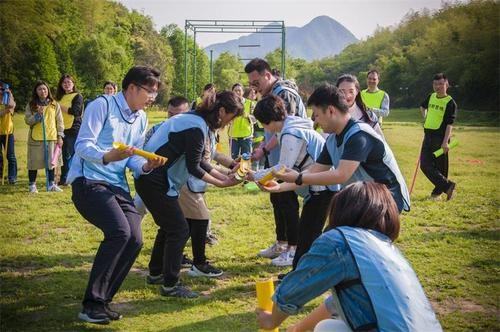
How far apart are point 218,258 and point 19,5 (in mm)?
32310

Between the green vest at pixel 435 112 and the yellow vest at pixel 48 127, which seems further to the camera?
the yellow vest at pixel 48 127

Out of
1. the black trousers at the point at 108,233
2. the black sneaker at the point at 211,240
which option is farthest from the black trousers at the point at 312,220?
the black sneaker at the point at 211,240

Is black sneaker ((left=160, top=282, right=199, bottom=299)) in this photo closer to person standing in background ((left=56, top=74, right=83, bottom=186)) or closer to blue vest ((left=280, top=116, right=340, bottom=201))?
blue vest ((left=280, top=116, right=340, bottom=201))

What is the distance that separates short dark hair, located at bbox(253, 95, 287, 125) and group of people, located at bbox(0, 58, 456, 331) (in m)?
0.01

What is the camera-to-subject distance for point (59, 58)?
44781mm

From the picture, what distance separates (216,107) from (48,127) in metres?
6.27

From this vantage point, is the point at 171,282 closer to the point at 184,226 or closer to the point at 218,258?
the point at 184,226

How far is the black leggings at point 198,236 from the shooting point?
5.46 meters

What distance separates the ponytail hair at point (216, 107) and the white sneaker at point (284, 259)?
1.95 meters

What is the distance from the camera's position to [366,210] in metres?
2.20

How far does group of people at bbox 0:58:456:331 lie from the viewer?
6.84ft

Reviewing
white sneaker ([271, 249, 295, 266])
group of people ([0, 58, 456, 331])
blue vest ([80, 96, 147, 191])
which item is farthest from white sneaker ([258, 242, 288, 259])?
blue vest ([80, 96, 147, 191])

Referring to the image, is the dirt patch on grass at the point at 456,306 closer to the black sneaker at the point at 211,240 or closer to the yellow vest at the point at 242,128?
the black sneaker at the point at 211,240

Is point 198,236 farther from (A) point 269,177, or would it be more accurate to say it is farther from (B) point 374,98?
(B) point 374,98
